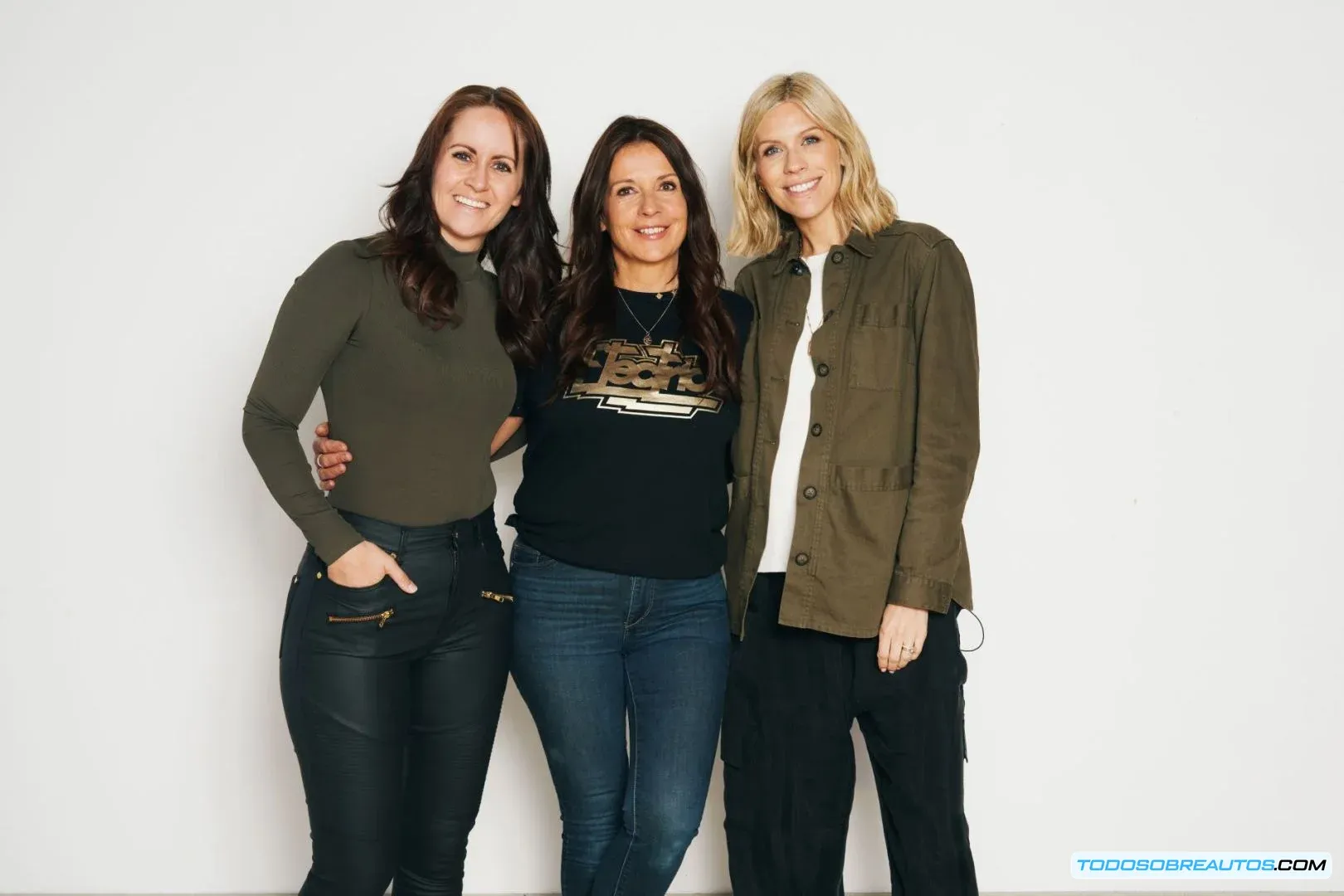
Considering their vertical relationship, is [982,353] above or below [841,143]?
below

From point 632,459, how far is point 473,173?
62 centimetres

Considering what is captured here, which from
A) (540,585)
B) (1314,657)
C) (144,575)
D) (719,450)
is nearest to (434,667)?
(540,585)

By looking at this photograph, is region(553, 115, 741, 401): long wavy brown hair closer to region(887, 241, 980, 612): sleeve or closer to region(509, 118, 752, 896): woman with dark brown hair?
region(509, 118, 752, 896): woman with dark brown hair

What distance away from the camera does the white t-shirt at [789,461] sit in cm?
196

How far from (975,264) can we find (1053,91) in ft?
1.68

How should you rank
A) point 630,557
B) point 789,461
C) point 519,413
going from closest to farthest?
point 630,557, point 789,461, point 519,413

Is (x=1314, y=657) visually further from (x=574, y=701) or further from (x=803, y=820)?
(x=574, y=701)

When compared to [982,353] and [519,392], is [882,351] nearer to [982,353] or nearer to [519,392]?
[519,392]

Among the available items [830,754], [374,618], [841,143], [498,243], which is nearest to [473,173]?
[498,243]

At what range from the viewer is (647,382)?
1.94 metres

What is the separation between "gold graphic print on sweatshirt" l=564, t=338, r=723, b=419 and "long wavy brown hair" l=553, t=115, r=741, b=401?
0.08 feet

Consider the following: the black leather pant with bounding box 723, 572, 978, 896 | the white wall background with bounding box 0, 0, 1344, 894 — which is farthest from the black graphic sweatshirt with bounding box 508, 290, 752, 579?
Answer: the white wall background with bounding box 0, 0, 1344, 894

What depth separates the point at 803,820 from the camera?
6.62ft

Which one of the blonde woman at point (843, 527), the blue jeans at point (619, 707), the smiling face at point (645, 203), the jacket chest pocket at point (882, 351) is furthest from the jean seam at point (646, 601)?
the smiling face at point (645, 203)
